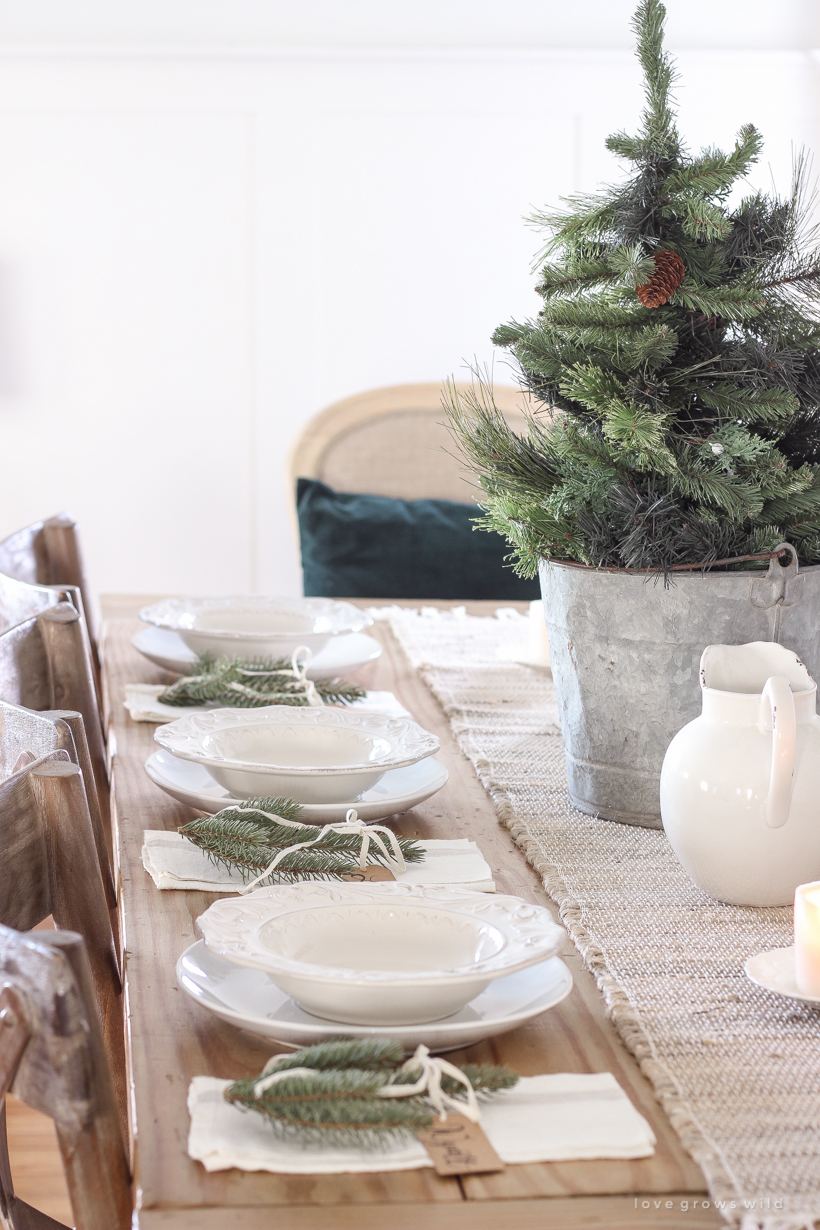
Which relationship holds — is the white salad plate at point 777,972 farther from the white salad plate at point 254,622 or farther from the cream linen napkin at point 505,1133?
the white salad plate at point 254,622

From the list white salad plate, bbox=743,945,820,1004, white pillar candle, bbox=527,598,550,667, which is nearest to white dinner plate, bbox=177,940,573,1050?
white salad plate, bbox=743,945,820,1004

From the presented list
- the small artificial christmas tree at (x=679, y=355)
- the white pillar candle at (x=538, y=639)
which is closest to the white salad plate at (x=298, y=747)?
the small artificial christmas tree at (x=679, y=355)

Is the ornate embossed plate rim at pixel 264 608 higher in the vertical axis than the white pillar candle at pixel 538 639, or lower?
higher

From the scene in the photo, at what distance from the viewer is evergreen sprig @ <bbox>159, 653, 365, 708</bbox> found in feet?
3.80

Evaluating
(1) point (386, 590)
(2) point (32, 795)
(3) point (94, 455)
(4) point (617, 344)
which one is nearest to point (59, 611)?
(2) point (32, 795)

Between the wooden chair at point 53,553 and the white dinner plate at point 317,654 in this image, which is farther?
the wooden chair at point 53,553

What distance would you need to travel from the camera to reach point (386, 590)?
2.38m

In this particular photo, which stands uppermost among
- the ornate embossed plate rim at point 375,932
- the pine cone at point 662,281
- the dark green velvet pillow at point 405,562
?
the pine cone at point 662,281

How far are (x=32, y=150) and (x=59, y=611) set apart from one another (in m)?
2.39

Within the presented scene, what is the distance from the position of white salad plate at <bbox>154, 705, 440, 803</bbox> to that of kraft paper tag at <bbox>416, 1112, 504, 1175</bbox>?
1.19 ft

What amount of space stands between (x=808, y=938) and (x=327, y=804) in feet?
1.17

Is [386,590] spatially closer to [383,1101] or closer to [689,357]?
[689,357]

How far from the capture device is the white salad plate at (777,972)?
1.98 ft

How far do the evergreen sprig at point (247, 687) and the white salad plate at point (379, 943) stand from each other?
51cm
